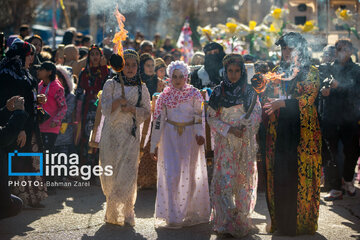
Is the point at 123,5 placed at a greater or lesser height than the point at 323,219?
greater

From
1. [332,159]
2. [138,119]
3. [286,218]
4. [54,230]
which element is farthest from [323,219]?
[54,230]

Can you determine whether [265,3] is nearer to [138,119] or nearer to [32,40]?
[32,40]

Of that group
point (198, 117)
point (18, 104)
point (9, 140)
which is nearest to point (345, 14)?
point (198, 117)

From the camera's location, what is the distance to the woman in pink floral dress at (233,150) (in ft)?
18.0

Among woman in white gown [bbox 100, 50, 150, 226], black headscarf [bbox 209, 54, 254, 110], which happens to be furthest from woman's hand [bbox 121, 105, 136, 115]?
black headscarf [bbox 209, 54, 254, 110]

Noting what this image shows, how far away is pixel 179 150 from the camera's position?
5949 millimetres

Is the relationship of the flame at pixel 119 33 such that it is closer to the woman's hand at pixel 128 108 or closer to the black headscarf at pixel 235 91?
the woman's hand at pixel 128 108

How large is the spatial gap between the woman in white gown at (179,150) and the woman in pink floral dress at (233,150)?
381mm

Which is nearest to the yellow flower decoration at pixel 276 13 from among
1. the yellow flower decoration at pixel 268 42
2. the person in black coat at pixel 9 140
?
the yellow flower decoration at pixel 268 42

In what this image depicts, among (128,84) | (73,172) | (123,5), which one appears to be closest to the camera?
(128,84)

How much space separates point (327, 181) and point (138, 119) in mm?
3344

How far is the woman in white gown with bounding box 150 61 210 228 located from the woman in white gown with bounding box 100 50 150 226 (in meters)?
0.24

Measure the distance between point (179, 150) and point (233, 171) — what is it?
712 millimetres

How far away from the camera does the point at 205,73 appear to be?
7.84 meters
